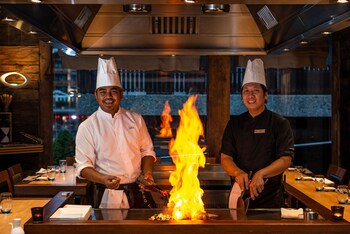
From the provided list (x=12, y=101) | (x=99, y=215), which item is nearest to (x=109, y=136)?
(x=99, y=215)

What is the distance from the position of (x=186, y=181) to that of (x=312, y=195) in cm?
155

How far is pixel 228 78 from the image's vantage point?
7793 millimetres

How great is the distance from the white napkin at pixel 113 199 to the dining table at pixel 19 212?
447 millimetres

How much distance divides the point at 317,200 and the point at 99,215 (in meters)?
2.08

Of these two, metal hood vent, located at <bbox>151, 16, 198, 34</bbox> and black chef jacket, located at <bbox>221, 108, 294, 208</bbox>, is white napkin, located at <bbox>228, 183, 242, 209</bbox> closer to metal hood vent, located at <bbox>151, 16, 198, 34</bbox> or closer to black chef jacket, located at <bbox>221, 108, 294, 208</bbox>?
black chef jacket, located at <bbox>221, 108, 294, 208</bbox>

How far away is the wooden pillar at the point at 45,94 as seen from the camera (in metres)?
8.73

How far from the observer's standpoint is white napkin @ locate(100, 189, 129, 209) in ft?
13.7

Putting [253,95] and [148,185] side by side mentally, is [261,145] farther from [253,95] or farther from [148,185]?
[148,185]

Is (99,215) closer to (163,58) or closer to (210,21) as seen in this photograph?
(210,21)

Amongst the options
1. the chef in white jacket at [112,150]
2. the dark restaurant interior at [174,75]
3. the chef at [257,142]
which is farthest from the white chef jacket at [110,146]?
the chef at [257,142]

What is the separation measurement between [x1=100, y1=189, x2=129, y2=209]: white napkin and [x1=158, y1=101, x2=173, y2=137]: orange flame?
4383 millimetres

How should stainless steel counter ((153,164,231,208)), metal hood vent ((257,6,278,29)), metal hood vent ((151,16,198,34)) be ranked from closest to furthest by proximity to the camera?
metal hood vent ((257,6,278,29)), metal hood vent ((151,16,198,34)), stainless steel counter ((153,164,231,208))

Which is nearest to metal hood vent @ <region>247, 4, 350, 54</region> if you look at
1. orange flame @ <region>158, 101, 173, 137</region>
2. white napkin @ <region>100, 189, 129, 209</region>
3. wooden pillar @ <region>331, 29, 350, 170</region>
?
white napkin @ <region>100, 189, 129, 209</region>

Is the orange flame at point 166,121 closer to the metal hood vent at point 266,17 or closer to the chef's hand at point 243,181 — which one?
the metal hood vent at point 266,17
